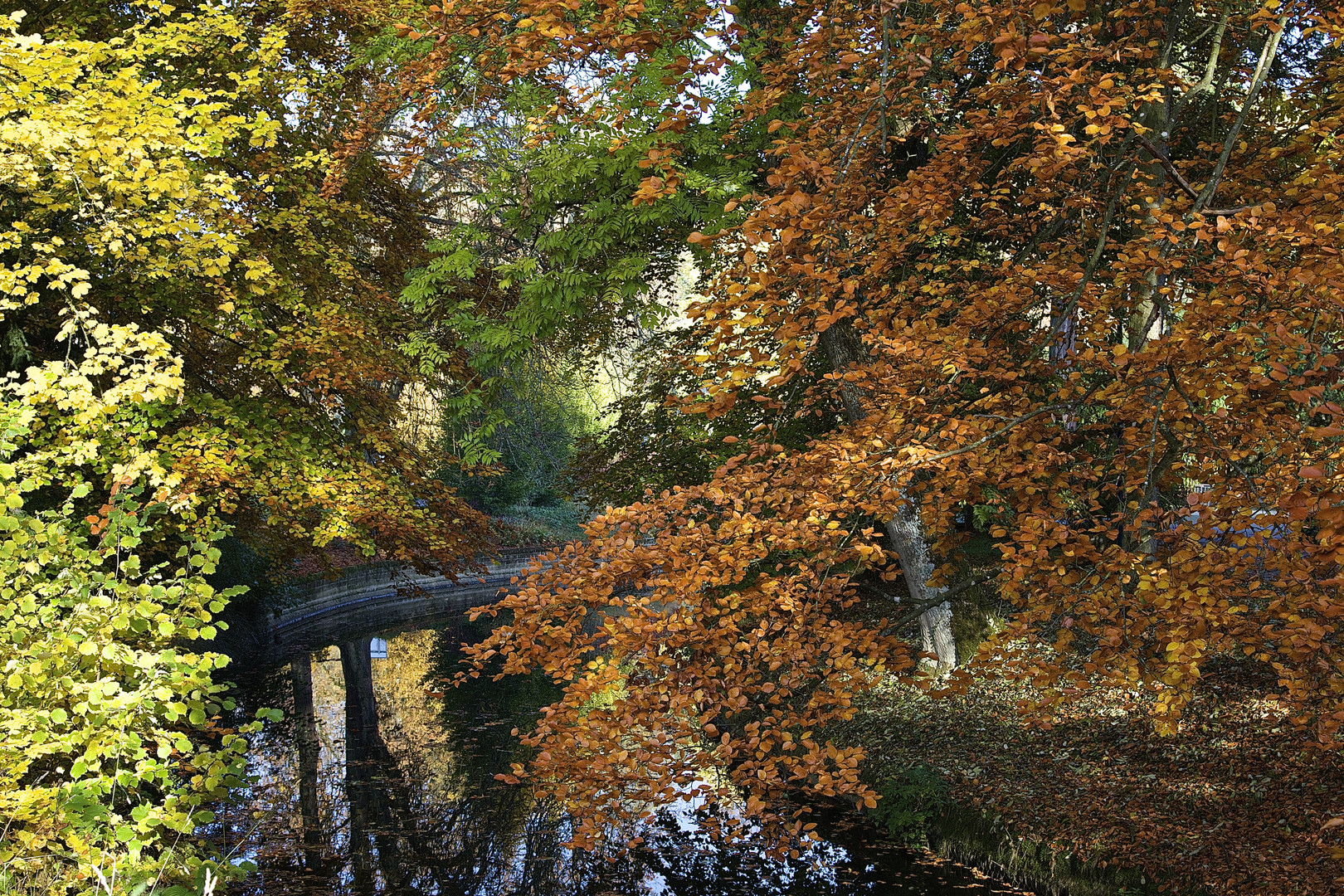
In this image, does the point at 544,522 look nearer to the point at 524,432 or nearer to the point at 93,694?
the point at 524,432

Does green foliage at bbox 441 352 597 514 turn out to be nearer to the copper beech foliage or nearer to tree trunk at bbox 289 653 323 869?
tree trunk at bbox 289 653 323 869

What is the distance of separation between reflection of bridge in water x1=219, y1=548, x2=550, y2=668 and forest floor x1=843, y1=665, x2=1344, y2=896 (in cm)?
581

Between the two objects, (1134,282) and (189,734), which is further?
(189,734)

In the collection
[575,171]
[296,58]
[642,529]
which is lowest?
[642,529]

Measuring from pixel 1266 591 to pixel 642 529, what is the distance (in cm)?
295

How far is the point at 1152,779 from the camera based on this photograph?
279 inches

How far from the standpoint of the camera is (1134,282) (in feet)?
21.3

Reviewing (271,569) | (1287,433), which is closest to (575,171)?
(1287,433)

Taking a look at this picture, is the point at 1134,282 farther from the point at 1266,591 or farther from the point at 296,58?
the point at 296,58


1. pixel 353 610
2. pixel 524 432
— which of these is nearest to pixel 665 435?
pixel 524 432

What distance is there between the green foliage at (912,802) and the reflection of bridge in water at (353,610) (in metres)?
5.53

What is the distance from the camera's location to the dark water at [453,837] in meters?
7.54

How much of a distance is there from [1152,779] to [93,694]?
6.85m

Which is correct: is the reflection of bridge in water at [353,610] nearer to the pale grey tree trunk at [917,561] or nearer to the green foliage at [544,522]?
the green foliage at [544,522]
